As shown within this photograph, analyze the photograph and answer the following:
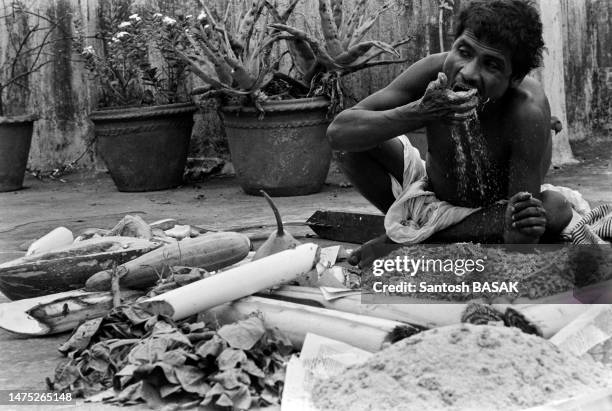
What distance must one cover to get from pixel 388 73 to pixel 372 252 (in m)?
3.96

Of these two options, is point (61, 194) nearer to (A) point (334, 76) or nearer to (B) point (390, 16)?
(A) point (334, 76)

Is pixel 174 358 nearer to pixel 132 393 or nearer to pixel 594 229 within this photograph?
pixel 132 393

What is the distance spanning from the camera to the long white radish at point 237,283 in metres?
2.91

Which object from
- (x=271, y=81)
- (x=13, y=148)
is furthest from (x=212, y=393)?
(x=13, y=148)

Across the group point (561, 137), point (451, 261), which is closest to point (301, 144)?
point (561, 137)

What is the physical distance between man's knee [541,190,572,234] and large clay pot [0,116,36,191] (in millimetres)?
5170

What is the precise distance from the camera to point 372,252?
3703mm

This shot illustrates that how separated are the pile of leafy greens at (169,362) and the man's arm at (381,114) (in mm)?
979

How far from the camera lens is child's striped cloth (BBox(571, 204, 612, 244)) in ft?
10.8

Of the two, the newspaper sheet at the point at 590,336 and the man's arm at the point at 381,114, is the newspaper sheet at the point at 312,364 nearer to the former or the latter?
the newspaper sheet at the point at 590,336

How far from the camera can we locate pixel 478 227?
3588 mm

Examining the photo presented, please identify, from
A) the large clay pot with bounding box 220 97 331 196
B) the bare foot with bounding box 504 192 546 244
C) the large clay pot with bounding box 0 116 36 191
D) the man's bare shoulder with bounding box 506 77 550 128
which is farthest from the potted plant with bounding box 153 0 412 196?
the bare foot with bounding box 504 192 546 244

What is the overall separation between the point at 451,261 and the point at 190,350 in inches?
40.2

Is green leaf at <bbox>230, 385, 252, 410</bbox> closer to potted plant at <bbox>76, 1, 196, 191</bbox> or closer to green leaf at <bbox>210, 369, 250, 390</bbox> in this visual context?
green leaf at <bbox>210, 369, 250, 390</bbox>
